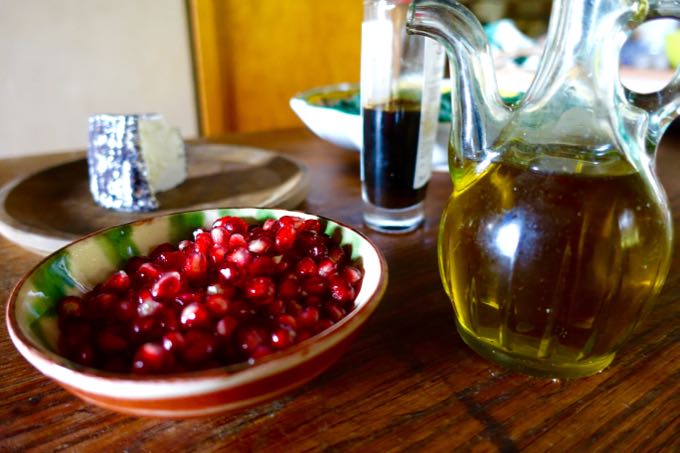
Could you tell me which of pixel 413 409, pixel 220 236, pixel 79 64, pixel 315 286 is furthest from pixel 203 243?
pixel 79 64

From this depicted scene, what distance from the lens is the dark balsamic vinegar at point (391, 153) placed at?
0.66 metres

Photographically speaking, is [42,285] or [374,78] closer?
[42,285]

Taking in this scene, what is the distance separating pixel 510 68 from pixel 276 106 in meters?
1.79

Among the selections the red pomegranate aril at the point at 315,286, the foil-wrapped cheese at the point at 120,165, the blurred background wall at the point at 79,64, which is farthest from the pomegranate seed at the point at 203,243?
the blurred background wall at the point at 79,64

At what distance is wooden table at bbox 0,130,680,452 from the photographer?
34 centimetres

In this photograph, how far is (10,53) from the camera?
203 cm

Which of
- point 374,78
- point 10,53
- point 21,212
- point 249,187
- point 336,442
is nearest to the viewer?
point 336,442

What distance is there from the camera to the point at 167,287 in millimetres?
Answer: 408

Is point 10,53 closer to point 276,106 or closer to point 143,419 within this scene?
point 276,106

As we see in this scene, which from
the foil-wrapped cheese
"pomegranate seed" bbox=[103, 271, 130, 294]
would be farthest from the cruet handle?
the foil-wrapped cheese

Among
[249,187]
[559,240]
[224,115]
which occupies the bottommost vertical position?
[224,115]

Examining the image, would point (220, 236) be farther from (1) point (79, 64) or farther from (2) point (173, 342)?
(1) point (79, 64)

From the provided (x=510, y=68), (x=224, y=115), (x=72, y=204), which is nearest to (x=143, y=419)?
(x=72, y=204)

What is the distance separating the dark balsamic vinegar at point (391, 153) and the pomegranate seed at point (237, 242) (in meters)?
0.27
